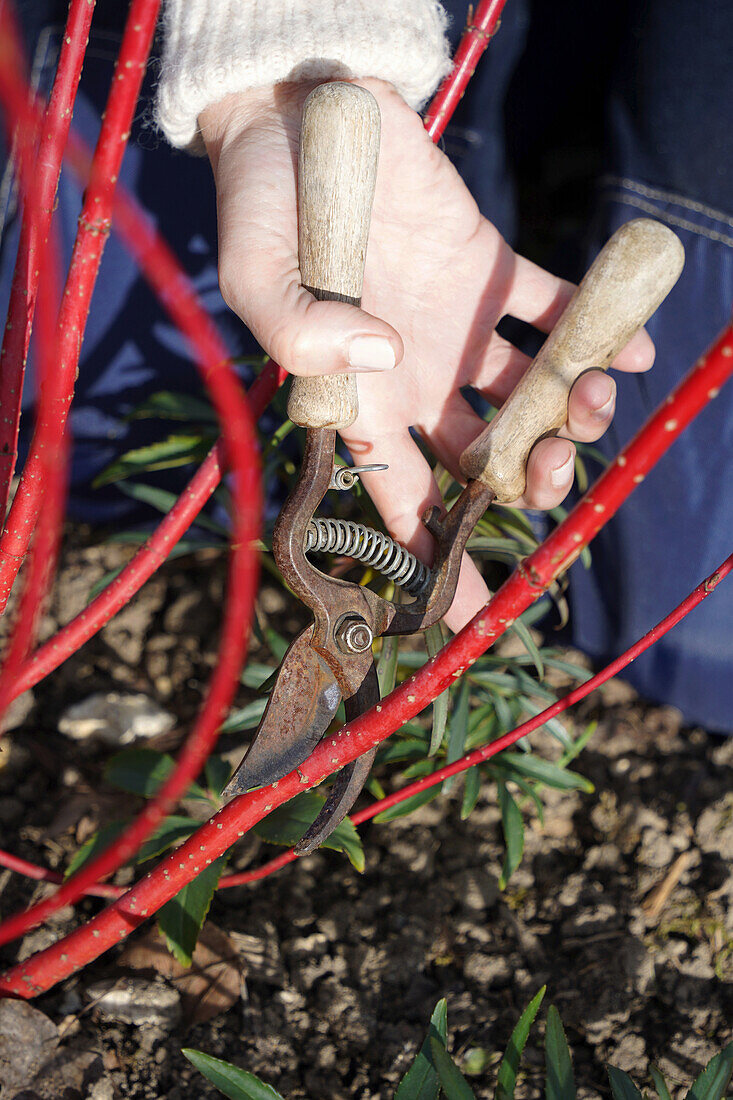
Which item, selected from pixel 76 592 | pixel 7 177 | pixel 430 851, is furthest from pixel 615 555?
pixel 7 177

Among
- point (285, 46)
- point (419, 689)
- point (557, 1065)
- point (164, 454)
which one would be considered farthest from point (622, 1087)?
point (285, 46)

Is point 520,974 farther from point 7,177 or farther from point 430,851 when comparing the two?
point 7,177

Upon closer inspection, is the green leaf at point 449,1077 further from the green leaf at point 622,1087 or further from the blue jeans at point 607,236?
the blue jeans at point 607,236

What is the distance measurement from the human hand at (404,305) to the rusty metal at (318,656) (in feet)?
0.38

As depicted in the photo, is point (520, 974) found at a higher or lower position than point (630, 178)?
lower

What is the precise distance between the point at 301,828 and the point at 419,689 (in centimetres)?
34

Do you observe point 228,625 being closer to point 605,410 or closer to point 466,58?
point 605,410

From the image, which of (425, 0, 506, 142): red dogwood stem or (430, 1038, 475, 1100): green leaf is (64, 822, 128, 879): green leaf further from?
(425, 0, 506, 142): red dogwood stem

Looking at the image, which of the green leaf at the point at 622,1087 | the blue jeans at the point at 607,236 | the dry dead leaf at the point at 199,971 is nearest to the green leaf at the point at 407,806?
the dry dead leaf at the point at 199,971

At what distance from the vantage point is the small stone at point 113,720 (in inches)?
47.8

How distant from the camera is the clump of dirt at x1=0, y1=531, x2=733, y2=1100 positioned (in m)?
0.90

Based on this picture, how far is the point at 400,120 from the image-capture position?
101cm

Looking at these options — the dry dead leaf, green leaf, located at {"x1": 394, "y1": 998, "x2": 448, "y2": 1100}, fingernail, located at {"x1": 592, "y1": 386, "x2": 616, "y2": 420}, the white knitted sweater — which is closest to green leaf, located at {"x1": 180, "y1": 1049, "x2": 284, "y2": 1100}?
green leaf, located at {"x1": 394, "y1": 998, "x2": 448, "y2": 1100}

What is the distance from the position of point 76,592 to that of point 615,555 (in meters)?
0.86
